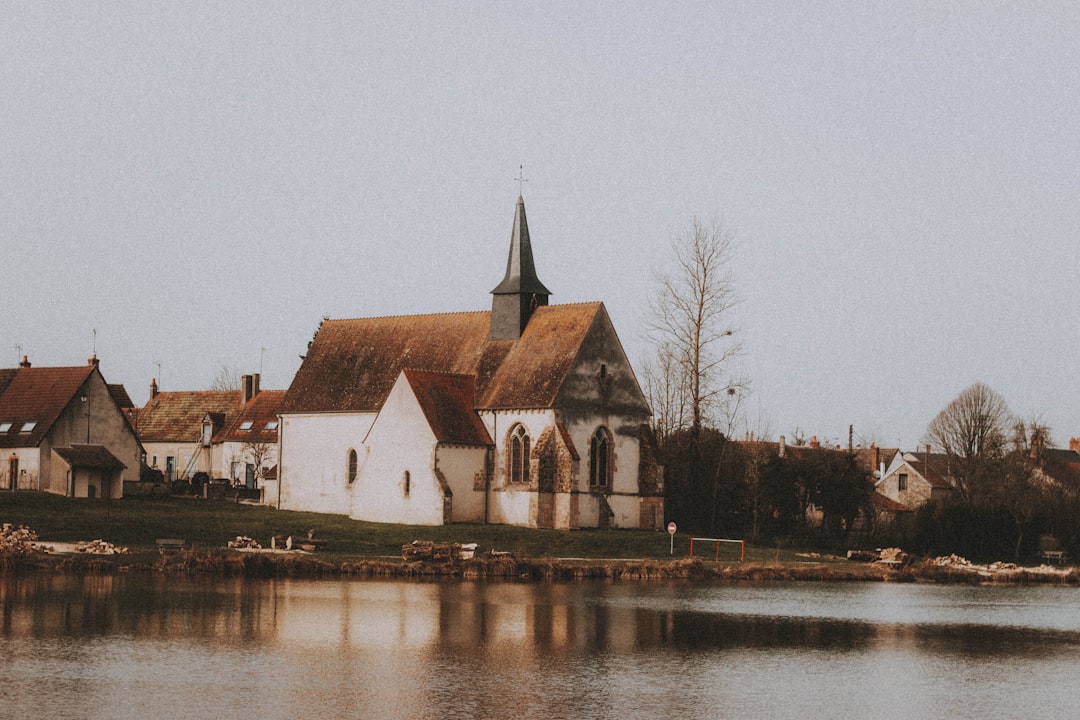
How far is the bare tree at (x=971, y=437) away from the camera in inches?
2943

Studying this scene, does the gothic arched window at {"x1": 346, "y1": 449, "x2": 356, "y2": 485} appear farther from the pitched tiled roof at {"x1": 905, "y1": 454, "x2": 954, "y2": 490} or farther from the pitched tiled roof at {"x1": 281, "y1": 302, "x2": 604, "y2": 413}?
the pitched tiled roof at {"x1": 905, "y1": 454, "x2": 954, "y2": 490}

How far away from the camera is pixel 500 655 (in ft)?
69.5

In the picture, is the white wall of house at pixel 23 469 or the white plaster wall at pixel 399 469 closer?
the white plaster wall at pixel 399 469

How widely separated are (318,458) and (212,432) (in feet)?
66.7

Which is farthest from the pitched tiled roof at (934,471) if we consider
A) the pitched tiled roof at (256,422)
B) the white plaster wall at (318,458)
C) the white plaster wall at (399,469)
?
the white plaster wall at (399,469)

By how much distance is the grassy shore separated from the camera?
122 feet

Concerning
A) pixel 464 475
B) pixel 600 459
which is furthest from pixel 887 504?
pixel 464 475

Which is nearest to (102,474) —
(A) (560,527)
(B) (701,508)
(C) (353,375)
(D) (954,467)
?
(C) (353,375)

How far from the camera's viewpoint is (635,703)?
56.9ft

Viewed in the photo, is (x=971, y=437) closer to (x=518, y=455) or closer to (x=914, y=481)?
(x=914, y=481)

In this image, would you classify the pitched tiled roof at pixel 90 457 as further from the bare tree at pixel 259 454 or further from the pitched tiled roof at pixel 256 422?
the pitched tiled roof at pixel 256 422

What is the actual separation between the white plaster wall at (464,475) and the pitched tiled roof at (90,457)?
14.1 meters

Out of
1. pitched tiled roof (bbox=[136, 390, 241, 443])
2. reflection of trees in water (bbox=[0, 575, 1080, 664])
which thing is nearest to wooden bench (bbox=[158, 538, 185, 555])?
reflection of trees in water (bbox=[0, 575, 1080, 664])

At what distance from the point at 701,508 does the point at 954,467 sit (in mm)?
23287
